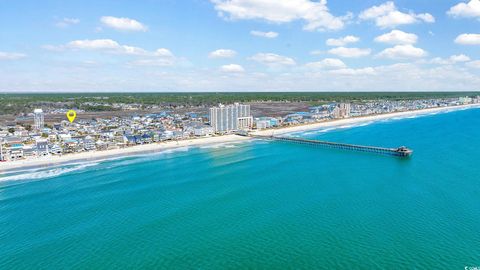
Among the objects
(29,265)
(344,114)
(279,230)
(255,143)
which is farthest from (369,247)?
(344,114)

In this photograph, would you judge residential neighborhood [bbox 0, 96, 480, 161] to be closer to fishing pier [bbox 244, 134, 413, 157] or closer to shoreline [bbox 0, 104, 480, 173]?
shoreline [bbox 0, 104, 480, 173]

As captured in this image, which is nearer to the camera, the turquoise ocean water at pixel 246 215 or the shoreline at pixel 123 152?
the turquoise ocean water at pixel 246 215

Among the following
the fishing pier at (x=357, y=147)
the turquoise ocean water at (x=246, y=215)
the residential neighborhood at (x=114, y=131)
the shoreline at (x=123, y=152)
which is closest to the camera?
the turquoise ocean water at (x=246, y=215)

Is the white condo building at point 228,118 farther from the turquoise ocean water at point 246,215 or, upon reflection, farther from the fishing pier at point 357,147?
the turquoise ocean water at point 246,215

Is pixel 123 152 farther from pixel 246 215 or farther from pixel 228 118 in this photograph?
pixel 246 215

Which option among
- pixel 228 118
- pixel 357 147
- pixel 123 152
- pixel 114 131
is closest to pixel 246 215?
pixel 123 152

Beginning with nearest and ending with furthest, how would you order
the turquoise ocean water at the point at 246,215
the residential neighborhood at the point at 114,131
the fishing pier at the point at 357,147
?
the turquoise ocean water at the point at 246,215, the fishing pier at the point at 357,147, the residential neighborhood at the point at 114,131

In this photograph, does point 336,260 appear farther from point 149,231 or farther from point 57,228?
point 57,228

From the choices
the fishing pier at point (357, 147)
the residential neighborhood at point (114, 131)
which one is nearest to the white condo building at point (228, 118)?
the residential neighborhood at point (114, 131)
